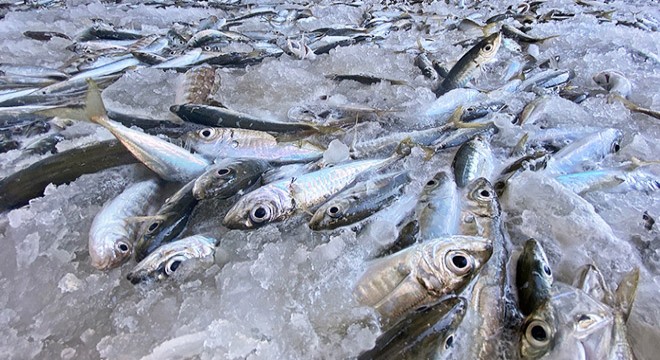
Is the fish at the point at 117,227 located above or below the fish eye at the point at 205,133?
below

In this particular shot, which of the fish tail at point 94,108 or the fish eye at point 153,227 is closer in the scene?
the fish eye at point 153,227

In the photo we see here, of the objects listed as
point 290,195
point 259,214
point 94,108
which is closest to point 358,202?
point 290,195

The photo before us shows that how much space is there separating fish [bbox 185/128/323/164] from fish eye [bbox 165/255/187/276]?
85 cm

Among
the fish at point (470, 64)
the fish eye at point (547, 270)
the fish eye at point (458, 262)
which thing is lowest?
the fish at point (470, 64)

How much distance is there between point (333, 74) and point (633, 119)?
2352 mm

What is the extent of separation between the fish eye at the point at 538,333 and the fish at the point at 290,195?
1081 mm

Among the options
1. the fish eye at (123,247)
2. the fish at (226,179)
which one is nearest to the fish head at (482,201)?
the fish at (226,179)

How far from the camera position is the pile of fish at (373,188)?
54.8 inches

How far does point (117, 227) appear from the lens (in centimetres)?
180

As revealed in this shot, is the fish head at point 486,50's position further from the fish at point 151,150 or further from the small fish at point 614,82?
the fish at point 151,150

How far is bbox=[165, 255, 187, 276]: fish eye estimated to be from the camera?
1.63 metres

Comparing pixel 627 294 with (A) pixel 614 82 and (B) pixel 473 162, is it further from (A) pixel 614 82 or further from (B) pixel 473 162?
(A) pixel 614 82

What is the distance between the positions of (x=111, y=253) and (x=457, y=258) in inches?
55.3

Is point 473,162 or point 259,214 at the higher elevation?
point 259,214
